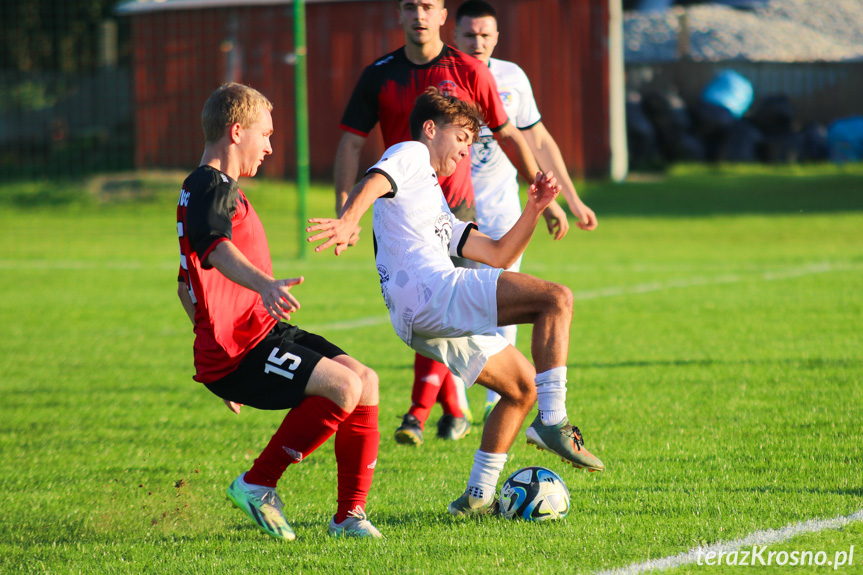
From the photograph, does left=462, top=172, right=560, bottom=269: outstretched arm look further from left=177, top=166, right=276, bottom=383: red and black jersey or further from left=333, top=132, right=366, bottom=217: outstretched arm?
left=333, top=132, right=366, bottom=217: outstretched arm

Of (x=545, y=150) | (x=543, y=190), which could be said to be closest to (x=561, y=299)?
(x=543, y=190)

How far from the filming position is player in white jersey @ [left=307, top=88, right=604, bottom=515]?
12.5ft

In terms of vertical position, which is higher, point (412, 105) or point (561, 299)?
point (412, 105)

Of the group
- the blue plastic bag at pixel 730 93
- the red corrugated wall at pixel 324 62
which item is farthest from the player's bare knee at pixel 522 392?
the blue plastic bag at pixel 730 93

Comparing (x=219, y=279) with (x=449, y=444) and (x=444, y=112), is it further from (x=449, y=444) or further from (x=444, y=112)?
(x=449, y=444)

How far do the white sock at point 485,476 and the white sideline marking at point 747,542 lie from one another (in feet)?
2.65

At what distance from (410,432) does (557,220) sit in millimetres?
1364

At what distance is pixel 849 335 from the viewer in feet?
26.0

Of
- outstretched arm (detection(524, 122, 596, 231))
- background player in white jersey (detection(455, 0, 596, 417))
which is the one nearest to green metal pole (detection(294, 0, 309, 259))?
background player in white jersey (detection(455, 0, 596, 417))

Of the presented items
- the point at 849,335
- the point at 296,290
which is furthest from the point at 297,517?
the point at 296,290

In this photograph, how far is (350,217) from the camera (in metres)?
3.78

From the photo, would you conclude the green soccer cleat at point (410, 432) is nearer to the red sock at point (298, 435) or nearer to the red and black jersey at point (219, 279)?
the red sock at point (298, 435)

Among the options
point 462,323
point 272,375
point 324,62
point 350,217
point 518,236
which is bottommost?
point 272,375

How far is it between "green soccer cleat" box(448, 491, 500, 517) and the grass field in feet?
0.23
